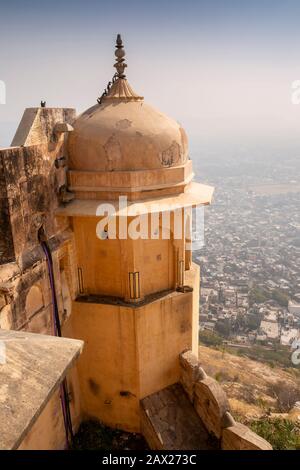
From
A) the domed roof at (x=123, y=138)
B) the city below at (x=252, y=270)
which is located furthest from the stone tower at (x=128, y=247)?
the city below at (x=252, y=270)

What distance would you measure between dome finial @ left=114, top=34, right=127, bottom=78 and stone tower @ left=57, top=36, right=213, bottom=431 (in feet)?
0.07

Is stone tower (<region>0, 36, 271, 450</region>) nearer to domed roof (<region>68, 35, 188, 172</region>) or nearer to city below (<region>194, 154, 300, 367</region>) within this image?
domed roof (<region>68, 35, 188, 172</region>)

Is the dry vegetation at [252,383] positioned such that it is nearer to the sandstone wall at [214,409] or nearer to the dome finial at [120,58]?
the sandstone wall at [214,409]

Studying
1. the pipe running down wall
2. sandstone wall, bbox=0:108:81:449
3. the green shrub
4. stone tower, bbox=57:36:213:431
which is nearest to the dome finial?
stone tower, bbox=57:36:213:431

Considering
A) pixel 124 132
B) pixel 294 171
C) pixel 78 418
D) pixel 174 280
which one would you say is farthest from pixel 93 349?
pixel 294 171

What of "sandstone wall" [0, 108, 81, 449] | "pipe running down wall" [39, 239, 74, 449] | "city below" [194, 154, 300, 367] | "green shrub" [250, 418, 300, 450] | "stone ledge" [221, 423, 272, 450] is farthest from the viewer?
"city below" [194, 154, 300, 367]

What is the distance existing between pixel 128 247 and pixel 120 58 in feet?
14.7

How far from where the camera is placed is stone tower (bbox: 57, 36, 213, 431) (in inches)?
311

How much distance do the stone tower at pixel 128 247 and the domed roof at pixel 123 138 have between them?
21 millimetres

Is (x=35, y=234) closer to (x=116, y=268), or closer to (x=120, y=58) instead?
(x=116, y=268)

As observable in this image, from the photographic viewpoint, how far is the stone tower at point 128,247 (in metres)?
7.91
